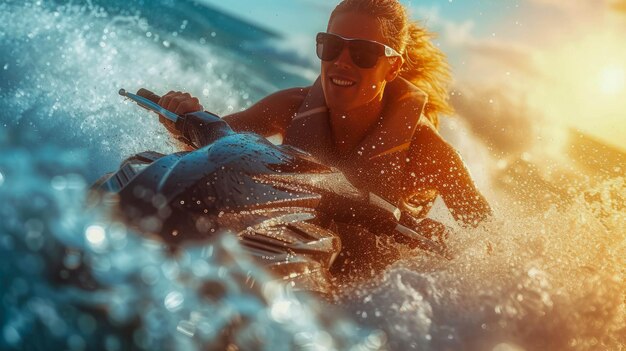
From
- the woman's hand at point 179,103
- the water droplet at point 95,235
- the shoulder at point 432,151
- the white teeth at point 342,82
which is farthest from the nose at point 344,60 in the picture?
the water droplet at point 95,235

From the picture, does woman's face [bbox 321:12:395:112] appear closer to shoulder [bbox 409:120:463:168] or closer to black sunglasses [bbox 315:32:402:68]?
black sunglasses [bbox 315:32:402:68]

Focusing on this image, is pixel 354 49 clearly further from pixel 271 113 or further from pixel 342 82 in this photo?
Answer: pixel 271 113

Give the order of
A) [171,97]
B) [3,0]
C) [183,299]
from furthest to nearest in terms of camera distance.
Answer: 1. [3,0]
2. [171,97]
3. [183,299]

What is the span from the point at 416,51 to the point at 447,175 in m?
1.10

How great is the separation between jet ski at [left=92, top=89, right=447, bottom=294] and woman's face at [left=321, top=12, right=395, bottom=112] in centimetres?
123

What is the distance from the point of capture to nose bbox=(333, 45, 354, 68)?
9.62 feet

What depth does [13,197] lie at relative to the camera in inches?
48.6

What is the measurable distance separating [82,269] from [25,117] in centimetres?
352

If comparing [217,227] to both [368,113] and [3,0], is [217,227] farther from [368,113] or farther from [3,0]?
[3,0]

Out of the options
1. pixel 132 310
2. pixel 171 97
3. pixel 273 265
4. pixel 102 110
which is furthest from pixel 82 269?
pixel 102 110

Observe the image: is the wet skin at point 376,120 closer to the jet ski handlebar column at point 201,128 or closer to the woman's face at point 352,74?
the woman's face at point 352,74

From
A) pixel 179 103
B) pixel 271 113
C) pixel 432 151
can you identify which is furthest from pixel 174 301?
pixel 271 113

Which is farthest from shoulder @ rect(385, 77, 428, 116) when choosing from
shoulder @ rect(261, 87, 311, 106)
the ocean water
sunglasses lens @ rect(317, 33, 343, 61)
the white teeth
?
the ocean water

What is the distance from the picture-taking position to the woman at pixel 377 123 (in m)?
2.95
